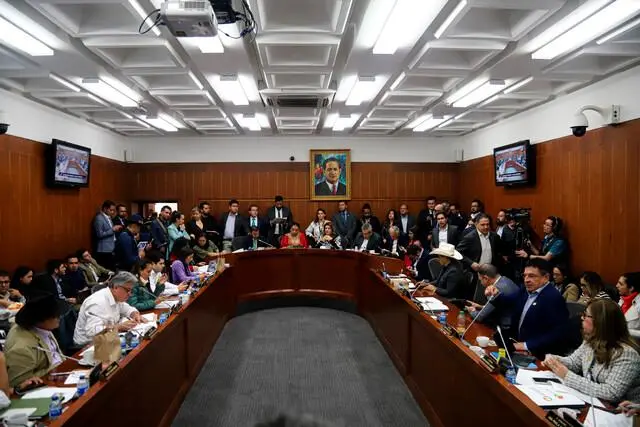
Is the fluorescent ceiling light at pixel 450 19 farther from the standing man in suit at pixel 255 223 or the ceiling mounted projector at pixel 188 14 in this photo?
the standing man in suit at pixel 255 223

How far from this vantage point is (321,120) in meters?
8.04

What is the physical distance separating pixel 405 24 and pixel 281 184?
7012 millimetres

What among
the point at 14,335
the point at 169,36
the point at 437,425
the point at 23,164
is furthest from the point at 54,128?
the point at 437,425

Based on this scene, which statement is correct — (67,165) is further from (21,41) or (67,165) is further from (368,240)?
(368,240)

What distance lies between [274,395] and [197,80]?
3.85m

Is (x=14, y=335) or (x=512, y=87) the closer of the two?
(x=14, y=335)

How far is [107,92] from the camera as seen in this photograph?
220 inches

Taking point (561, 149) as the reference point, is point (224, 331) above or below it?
below

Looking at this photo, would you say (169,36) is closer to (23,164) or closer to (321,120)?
(23,164)

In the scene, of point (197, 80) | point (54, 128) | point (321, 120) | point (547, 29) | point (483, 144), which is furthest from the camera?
point (483, 144)

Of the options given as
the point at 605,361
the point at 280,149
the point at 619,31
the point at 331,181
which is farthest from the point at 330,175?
the point at 605,361

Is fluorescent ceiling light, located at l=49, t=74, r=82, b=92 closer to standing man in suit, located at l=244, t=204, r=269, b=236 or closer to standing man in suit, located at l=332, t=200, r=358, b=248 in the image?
standing man in suit, located at l=244, t=204, r=269, b=236

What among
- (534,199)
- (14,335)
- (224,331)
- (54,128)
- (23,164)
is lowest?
(224,331)

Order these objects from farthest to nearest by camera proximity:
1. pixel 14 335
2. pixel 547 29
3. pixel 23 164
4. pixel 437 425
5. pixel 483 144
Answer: pixel 483 144 < pixel 23 164 < pixel 547 29 < pixel 437 425 < pixel 14 335
